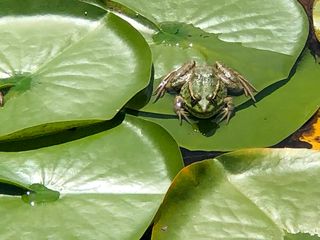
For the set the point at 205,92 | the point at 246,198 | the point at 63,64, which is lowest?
the point at 246,198

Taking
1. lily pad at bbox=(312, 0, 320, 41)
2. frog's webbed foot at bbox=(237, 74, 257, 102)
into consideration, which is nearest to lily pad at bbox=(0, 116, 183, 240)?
frog's webbed foot at bbox=(237, 74, 257, 102)

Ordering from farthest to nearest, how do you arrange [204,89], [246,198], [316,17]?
[316,17]
[204,89]
[246,198]

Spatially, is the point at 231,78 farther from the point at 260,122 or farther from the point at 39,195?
the point at 39,195

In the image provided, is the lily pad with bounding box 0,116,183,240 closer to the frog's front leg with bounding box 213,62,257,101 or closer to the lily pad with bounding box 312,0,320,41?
the frog's front leg with bounding box 213,62,257,101

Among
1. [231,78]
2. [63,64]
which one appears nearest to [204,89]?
[231,78]

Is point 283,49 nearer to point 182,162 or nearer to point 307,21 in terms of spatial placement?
point 307,21

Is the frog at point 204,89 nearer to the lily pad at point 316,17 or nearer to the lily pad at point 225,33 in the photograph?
the lily pad at point 225,33
